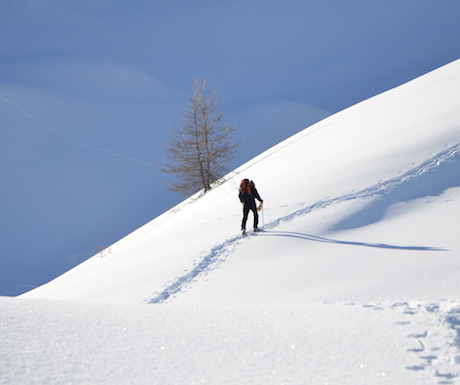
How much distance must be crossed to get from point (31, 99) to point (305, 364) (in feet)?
193

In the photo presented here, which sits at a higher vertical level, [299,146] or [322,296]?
[299,146]

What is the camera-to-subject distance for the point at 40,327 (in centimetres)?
309

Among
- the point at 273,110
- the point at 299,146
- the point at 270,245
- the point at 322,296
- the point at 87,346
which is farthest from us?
the point at 273,110

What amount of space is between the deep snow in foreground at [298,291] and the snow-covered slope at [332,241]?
0.04 meters

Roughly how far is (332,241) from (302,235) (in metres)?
0.68

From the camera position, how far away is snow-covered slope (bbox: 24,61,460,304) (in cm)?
559

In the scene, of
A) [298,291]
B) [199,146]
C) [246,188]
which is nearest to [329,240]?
[298,291]

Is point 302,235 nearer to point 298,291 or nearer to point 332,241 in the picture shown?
point 332,241

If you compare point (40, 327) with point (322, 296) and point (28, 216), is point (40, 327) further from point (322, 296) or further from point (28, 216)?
point (28, 216)

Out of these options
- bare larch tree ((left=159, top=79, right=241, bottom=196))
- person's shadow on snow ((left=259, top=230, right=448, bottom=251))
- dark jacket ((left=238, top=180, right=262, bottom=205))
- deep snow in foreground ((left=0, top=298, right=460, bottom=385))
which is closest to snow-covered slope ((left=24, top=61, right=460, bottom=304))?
person's shadow on snow ((left=259, top=230, right=448, bottom=251))

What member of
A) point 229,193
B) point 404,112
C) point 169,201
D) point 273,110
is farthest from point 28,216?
point 273,110

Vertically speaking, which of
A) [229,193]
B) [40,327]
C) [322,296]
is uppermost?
[229,193]

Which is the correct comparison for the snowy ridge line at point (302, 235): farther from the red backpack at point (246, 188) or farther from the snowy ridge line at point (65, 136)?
the snowy ridge line at point (65, 136)

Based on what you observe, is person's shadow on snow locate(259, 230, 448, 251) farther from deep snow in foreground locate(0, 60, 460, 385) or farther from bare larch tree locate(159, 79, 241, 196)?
bare larch tree locate(159, 79, 241, 196)
